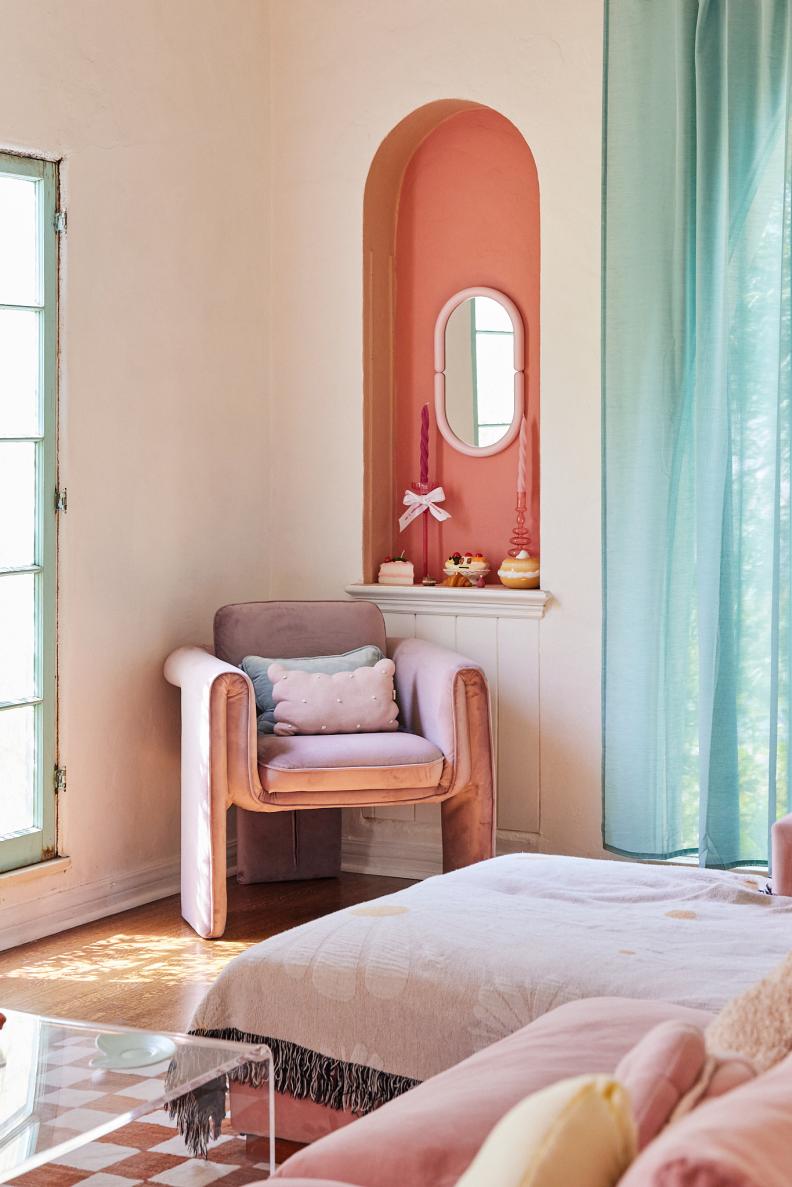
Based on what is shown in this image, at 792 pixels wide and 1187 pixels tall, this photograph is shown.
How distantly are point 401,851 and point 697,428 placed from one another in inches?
65.2

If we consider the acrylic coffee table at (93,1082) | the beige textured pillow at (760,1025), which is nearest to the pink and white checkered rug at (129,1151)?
the acrylic coffee table at (93,1082)

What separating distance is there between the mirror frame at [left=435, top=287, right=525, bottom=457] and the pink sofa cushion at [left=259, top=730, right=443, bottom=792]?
3.88 feet

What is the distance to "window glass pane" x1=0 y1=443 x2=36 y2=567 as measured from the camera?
3.59 m

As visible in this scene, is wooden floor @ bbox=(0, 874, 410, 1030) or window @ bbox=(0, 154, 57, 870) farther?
window @ bbox=(0, 154, 57, 870)

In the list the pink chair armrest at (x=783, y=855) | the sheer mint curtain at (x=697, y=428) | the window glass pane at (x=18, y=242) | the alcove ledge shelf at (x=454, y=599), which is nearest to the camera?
the pink chair armrest at (x=783, y=855)

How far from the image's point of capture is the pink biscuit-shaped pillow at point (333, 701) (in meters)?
3.86

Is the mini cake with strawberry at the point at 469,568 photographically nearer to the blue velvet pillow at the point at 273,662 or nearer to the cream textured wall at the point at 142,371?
the blue velvet pillow at the point at 273,662

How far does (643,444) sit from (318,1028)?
7.33 feet

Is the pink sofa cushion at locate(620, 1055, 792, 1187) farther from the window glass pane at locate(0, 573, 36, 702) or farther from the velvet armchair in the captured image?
the window glass pane at locate(0, 573, 36, 702)

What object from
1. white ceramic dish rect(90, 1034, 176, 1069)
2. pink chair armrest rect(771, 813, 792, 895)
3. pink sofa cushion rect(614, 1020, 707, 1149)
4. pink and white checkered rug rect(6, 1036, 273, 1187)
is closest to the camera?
pink sofa cushion rect(614, 1020, 707, 1149)

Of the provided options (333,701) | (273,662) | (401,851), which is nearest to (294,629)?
(273,662)

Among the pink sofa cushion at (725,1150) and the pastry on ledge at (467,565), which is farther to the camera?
the pastry on ledge at (467,565)

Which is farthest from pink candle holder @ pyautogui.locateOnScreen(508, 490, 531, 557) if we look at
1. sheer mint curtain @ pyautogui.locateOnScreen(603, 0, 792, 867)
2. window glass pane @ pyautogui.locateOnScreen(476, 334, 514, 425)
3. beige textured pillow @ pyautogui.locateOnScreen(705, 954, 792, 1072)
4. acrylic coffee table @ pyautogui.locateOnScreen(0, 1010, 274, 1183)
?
beige textured pillow @ pyautogui.locateOnScreen(705, 954, 792, 1072)

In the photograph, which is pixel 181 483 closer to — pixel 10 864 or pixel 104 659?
pixel 104 659
